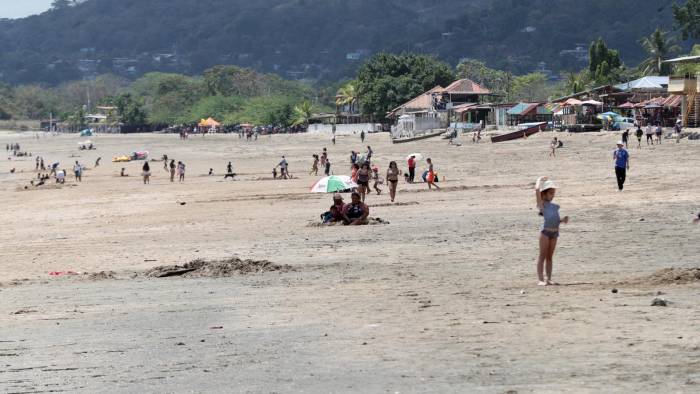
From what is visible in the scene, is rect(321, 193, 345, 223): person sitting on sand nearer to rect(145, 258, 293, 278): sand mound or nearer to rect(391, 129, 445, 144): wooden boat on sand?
rect(145, 258, 293, 278): sand mound

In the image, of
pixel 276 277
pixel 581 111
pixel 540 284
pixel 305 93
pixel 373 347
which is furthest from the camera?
pixel 305 93

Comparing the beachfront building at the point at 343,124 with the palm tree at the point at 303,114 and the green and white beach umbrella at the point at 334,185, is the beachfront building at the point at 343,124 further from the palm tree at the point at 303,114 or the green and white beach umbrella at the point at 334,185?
the green and white beach umbrella at the point at 334,185

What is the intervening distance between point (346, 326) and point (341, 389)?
93.7 inches

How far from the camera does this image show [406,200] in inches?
1078

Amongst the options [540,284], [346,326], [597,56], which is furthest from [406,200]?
[597,56]

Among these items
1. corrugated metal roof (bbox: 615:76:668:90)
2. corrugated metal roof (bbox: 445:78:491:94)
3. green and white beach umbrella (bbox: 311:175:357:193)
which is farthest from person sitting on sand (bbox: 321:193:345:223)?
corrugated metal roof (bbox: 445:78:491:94)

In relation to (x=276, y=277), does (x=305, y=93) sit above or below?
above

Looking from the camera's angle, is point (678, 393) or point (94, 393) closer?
point (678, 393)

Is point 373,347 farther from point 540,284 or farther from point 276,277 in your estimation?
point 276,277

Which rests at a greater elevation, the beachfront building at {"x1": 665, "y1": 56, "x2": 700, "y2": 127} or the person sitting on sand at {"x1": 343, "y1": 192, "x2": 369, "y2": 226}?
the beachfront building at {"x1": 665, "y1": 56, "x2": 700, "y2": 127}

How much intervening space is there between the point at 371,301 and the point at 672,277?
10.2 ft

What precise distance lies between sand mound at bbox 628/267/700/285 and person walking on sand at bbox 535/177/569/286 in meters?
0.86

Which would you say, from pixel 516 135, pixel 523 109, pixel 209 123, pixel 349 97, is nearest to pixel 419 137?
pixel 523 109

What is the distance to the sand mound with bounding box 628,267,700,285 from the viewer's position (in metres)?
11.4
